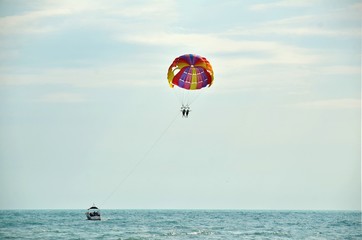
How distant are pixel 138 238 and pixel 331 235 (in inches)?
703

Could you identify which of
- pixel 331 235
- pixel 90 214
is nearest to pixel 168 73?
pixel 331 235

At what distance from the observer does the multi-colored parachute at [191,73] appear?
47719mm

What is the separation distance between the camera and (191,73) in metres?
48.2

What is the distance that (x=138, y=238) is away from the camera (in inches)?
2254

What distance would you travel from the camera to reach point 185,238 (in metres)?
57.6

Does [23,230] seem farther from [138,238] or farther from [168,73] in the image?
[168,73]

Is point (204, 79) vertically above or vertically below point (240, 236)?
above

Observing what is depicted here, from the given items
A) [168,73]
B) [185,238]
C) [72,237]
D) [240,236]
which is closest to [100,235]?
[72,237]

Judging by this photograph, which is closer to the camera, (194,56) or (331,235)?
(194,56)

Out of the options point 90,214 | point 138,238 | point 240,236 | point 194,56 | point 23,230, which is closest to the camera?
point 194,56

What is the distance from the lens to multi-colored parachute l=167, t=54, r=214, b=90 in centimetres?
4772

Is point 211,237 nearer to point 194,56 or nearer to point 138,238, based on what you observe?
point 138,238

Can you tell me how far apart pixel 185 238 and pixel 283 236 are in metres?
9.68

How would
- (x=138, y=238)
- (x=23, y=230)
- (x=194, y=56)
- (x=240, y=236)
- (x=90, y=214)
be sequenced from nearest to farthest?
(x=194, y=56) < (x=138, y=238) < (x=240, y=236) < (x=23, y=230) < (x=90, y=214)
